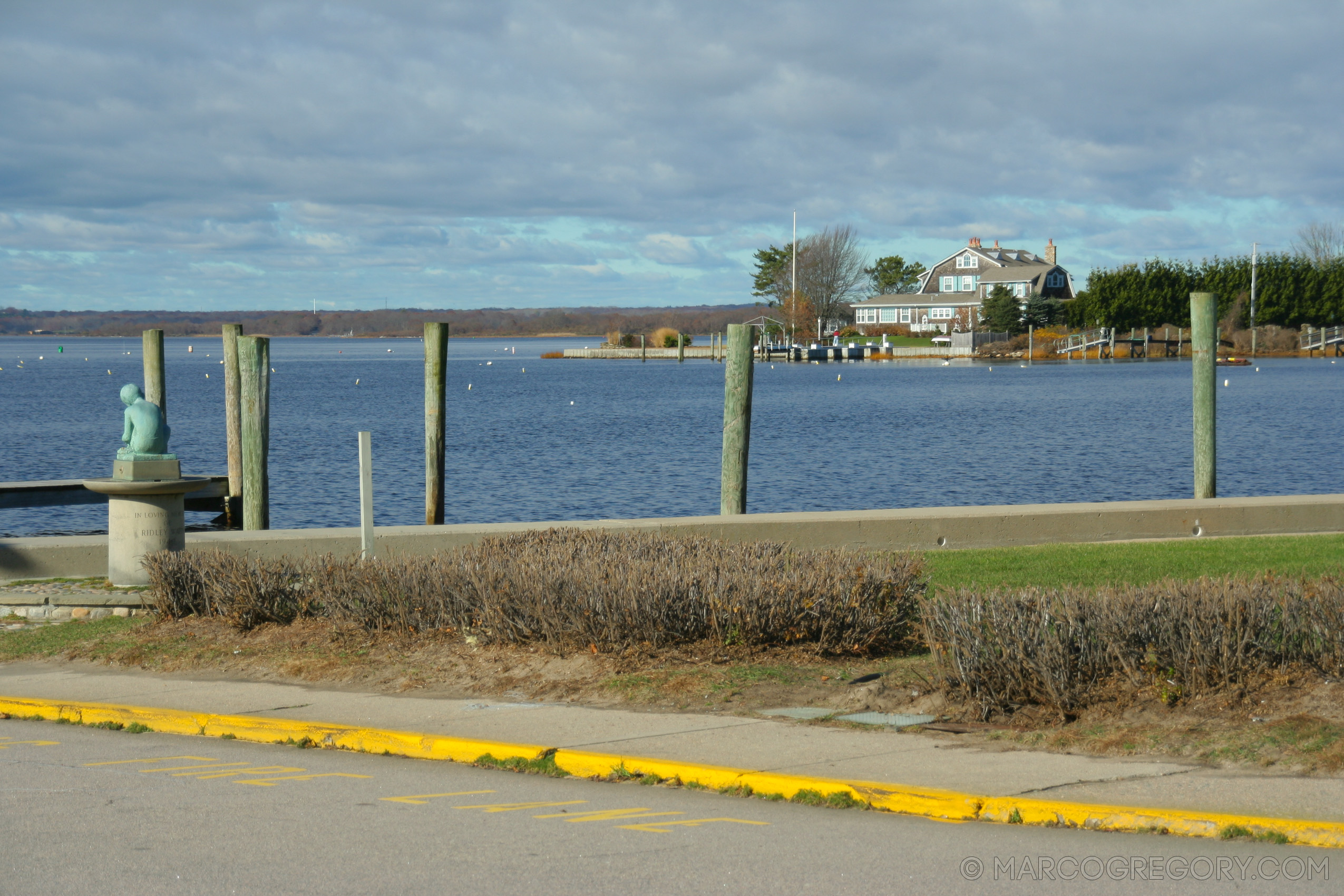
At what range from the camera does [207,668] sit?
977 cm

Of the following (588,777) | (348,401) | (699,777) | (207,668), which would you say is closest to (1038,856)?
(699,777)

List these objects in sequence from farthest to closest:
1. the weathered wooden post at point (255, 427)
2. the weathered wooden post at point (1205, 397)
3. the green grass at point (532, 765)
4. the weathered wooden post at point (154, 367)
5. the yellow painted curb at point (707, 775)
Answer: the weathered wooden post at point (154, 367) < the weathered wooden post at point (255, 427) < the weathered wooden post at point (1205, 397) < the green grass at point (532, 765) < the yellow painted curb at point (707, 775)

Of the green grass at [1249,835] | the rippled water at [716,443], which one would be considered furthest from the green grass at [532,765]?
the rippled water at [716,443]

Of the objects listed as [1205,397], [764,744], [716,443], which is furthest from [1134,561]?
[716,443]

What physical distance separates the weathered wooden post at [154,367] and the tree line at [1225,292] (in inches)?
3658

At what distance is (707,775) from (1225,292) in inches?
4344

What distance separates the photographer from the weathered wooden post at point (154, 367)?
2423 centimetres

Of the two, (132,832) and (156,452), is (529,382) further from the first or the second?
(132,832)

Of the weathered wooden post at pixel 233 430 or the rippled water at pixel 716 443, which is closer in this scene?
the weathered wooden post at pixel 233 430

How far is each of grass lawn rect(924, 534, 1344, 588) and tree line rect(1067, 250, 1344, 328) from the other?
9669cm

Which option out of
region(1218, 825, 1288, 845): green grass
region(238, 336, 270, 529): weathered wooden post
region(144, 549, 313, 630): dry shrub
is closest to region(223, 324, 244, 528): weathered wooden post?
region(238, 336, 270, 529): weathered wooden post

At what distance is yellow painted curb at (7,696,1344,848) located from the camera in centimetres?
570

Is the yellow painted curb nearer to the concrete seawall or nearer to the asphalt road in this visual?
the asphalt road

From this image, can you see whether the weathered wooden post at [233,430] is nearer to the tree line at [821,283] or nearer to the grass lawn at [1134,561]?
the grass lawn at [1134,561]
